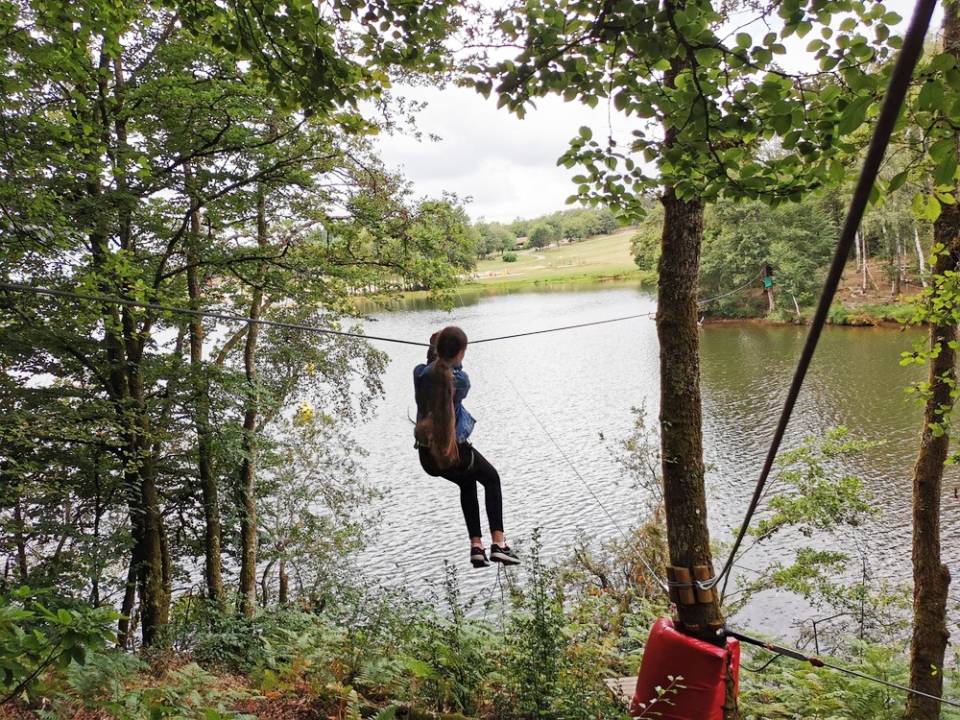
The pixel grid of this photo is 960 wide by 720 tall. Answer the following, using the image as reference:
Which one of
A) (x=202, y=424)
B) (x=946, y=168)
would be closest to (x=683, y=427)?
(x=946, y=168)

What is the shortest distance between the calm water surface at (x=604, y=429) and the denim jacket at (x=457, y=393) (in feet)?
16.2

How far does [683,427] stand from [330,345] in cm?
1021

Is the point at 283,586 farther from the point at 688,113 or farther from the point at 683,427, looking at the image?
the point at 688,113

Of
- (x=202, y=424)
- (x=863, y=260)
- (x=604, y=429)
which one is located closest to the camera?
(x=202, y=424)

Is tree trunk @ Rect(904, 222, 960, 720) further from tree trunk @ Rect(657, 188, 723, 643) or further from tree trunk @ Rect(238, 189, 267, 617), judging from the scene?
tree trunk @ Rect(238, 189, 267, 617)

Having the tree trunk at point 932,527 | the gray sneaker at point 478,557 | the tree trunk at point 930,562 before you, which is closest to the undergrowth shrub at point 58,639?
the gray sneaker at point 478,557

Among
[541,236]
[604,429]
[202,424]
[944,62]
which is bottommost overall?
[604,429]

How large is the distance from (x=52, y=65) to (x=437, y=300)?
20.7 feet

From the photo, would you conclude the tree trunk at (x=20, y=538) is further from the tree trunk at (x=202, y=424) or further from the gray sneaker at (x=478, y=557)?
the gray sneaker at (x=478, y=557)

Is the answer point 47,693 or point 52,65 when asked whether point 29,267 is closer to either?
point 52,65

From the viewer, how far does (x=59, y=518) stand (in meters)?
8.95

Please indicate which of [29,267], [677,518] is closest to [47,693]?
[677,518]

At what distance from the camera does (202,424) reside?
9.39 m

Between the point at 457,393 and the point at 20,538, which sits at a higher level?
the point at 457,393
